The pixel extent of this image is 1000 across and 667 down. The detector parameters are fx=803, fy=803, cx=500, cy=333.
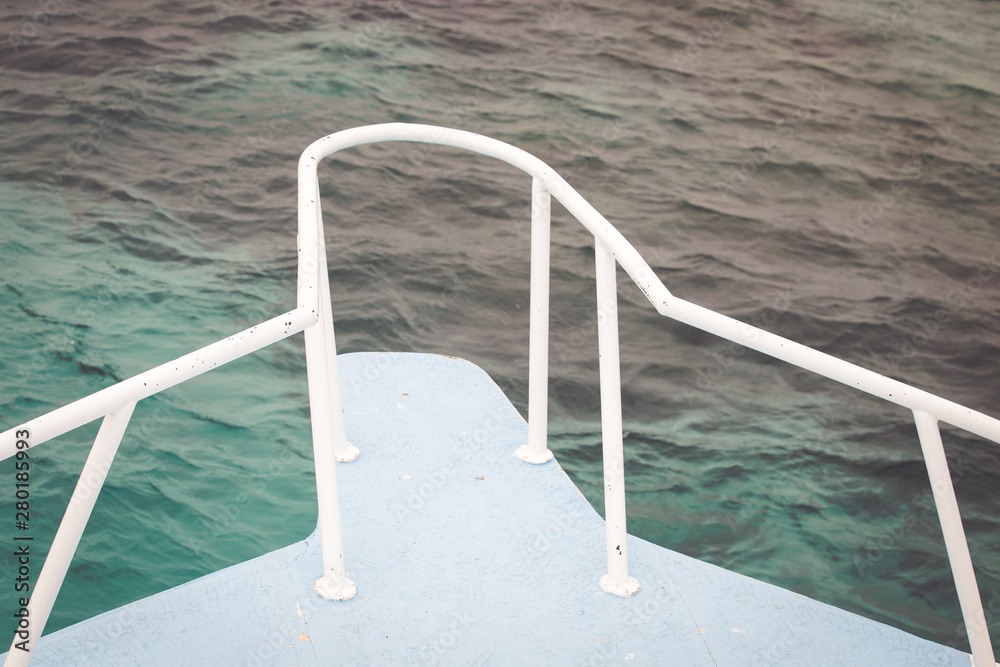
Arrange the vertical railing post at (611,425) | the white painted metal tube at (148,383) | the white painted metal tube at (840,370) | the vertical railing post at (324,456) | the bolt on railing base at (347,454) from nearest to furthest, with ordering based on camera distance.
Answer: the white painted metal tube at (148,383), the white painted metal tube at (840,370), the vertical railing post at (324,456), the vertical railing post at (611,425), the bolt on railing base at (347,454)

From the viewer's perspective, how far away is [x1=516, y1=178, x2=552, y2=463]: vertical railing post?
252cm

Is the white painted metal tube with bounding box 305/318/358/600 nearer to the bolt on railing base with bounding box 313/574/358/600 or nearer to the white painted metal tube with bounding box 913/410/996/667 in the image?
the bolt on railing base with bounding box 313/574/358/600

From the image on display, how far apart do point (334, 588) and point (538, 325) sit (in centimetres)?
105

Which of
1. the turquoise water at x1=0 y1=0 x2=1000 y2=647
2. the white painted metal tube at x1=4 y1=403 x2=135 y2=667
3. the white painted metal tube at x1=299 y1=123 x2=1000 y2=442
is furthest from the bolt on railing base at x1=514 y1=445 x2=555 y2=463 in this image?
the turquoise water at x1=0 y1=0 x2=1000 y2=647

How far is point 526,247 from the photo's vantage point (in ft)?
26.9

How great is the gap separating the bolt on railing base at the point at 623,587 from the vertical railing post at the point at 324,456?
72 centimetres

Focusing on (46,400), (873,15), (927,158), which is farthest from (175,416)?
(873,15)

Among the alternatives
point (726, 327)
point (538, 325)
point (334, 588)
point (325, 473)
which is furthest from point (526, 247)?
point (726, 327)

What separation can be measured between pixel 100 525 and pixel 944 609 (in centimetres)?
487

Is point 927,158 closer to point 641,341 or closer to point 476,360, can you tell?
point 641,341

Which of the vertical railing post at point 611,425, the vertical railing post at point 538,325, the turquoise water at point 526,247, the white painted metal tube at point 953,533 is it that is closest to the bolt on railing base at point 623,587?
the vertical railing post at point 611,425

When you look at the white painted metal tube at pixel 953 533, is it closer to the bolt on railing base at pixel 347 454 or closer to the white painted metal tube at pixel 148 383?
the white painted metal tube at pixel 148 383

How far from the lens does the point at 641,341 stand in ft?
22.8

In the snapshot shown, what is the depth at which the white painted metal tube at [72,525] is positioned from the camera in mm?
1445
